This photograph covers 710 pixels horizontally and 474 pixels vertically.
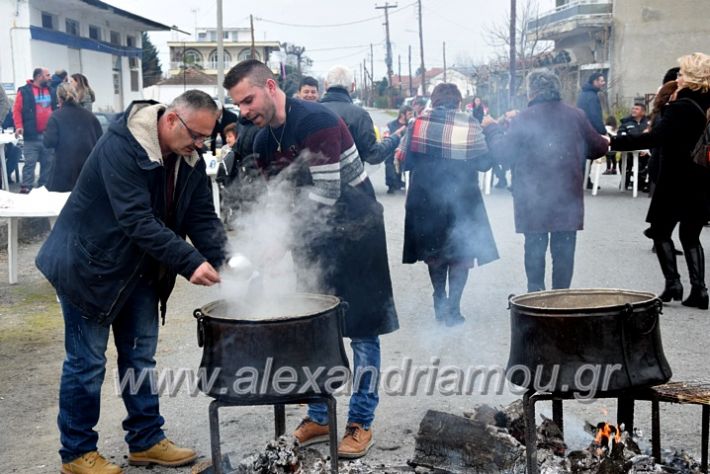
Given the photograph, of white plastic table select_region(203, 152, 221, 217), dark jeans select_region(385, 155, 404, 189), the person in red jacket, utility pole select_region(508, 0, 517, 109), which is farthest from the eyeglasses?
utility pole select_region(508, 0, 517, 109)

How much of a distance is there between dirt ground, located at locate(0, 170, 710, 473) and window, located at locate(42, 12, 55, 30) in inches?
859

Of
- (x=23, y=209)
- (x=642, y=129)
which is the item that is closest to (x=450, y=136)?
(x=23, y=209)

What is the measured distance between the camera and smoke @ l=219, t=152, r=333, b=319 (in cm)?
396

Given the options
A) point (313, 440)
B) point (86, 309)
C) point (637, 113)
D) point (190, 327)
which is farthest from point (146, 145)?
point (637, 113)

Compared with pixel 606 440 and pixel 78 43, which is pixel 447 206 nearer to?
pixel 606 440

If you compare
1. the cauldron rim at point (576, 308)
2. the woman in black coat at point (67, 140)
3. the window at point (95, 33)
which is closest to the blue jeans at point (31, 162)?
the woman in black coat at point (67, 140)

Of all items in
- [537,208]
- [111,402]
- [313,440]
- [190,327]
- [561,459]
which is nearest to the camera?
[561,459]

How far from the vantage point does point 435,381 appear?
Answer: 5.50 meters

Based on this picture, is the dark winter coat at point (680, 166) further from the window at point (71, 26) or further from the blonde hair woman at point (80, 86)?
the window at point (71, 26)

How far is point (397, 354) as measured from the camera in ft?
20.1

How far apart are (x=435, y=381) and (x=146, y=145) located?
2657 millimetres

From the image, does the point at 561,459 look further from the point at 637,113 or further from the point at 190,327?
the point at 637,113

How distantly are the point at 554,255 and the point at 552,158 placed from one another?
0.81 metres

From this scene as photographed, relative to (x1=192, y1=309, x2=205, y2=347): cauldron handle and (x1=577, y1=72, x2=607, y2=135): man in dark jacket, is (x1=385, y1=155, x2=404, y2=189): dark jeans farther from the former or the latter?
(x1=192, y1=309, x2=205, y2=347): cauldron handle
